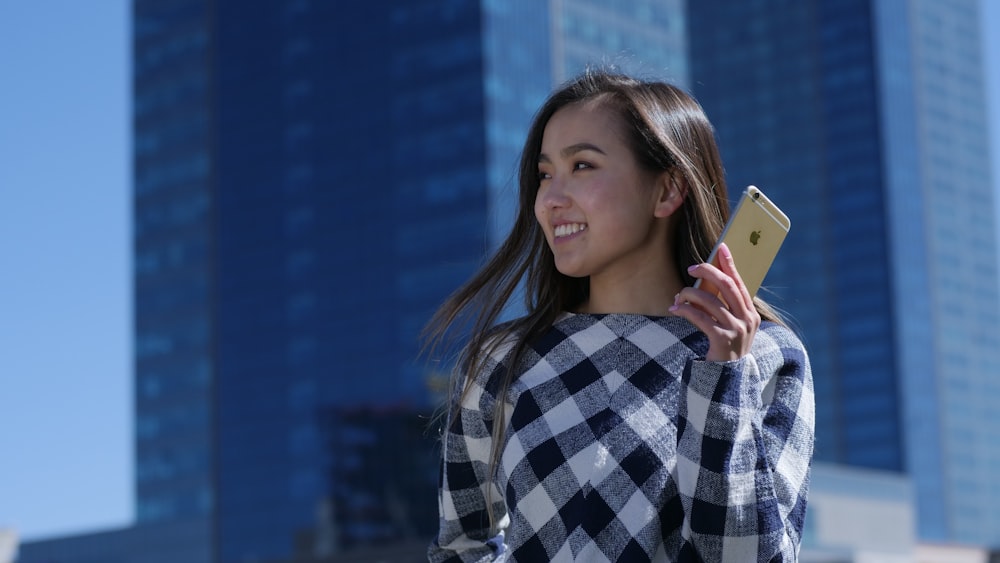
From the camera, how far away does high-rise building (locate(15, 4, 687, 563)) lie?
8975 centimetres

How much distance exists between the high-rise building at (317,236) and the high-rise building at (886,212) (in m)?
27.9

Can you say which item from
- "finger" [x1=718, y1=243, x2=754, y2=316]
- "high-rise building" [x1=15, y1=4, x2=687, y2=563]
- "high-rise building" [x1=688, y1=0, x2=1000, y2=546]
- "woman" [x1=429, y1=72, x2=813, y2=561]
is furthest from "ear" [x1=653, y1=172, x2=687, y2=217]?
"high-rise building" [x1=688, y1=0, x2=1000, y2=546]

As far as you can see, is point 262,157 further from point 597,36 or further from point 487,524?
point 487,524

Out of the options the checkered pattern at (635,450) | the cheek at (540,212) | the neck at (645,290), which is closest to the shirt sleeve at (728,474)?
the checkered pattern at (635,450)

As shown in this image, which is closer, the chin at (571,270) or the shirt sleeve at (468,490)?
the chin at (571,270)

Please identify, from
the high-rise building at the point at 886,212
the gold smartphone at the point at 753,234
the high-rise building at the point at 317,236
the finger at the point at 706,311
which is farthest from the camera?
the high-rise building at the point at 886,212

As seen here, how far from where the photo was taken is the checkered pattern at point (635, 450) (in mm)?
2904

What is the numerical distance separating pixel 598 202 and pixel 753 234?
38cm

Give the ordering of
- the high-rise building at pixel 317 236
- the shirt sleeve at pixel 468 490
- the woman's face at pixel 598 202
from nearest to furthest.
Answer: the woman's face at pixel 598 202 → the shirt sleeve at pixel 468 490 → the high-rise building at pixel 317 236

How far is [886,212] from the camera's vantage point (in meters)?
120

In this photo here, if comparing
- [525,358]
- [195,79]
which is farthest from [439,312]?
[195,79]

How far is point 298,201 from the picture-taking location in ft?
322

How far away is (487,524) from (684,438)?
754 mm

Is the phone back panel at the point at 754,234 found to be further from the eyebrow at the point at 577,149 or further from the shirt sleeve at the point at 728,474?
the eyebrow at the point at 577,149
